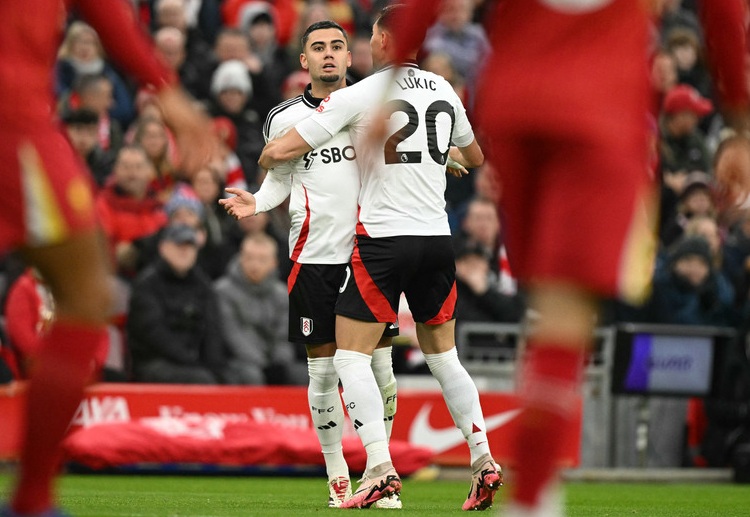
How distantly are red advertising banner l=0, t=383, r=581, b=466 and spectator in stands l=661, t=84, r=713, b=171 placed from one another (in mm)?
5106

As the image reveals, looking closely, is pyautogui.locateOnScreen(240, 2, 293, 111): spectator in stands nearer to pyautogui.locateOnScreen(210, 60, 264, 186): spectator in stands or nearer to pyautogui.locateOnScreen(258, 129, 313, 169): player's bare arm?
pyautogui.locateOnScreen(210, 60, 264, 186): spectator in stands

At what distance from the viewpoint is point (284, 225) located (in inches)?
604

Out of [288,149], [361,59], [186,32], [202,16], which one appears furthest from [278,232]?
[288,149]

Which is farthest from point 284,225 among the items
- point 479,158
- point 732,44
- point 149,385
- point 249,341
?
point 732,44

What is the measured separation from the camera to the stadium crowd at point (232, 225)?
527 inches

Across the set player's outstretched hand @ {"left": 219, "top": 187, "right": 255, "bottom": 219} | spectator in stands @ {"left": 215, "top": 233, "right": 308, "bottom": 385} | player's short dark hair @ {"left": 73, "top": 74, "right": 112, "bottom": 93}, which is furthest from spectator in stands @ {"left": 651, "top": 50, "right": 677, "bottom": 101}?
player's outstretched hand @ {"left": 219, "top": 187, "right": 255, "bottom": 219}

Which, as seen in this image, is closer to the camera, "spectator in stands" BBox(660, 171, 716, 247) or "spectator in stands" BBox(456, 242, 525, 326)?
"spectator in stands" BBox(456, 242, 525, 326)

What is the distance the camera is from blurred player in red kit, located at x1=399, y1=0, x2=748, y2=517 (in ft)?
14.7

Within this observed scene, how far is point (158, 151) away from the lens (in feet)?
49.4

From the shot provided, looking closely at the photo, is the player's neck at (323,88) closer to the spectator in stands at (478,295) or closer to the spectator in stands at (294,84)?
the spectator in stands at (478,295)

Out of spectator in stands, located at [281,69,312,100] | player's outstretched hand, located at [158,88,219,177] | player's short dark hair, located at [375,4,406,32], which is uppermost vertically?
spectator in stands, located at [281,69,312,100]

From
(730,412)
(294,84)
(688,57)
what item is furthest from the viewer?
(688,57)

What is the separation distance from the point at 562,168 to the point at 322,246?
4.46 m

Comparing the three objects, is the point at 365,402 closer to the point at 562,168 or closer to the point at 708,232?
the point at 562,168
